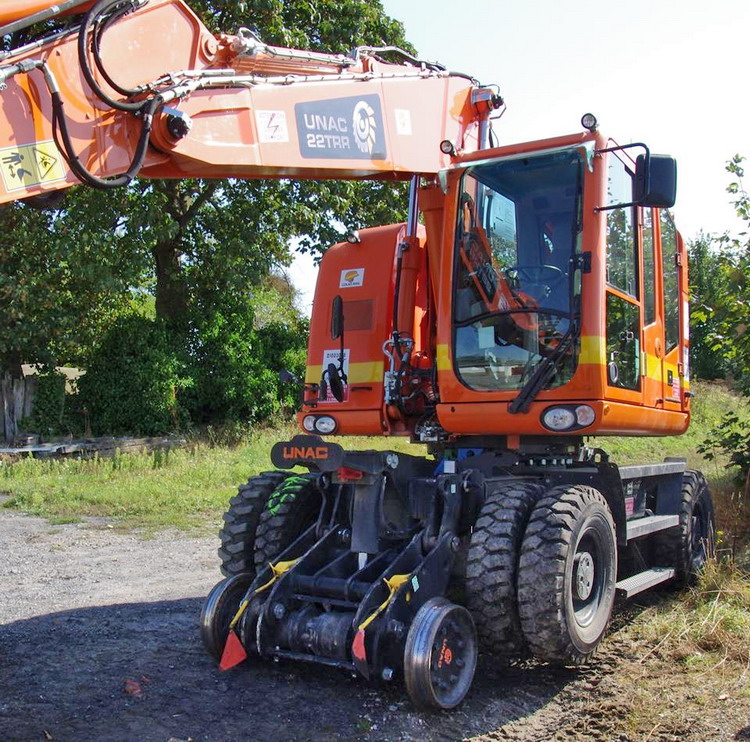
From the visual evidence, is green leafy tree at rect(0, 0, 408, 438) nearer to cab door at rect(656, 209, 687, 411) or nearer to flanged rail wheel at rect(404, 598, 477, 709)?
cab door at rect(656, 209, 687, 411)

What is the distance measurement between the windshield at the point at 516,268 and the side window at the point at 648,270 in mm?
889

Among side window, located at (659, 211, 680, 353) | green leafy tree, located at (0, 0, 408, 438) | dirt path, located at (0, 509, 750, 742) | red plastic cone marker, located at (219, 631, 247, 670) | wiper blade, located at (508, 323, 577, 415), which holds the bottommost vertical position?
dirt path, located at (0, 509, 750, 742)

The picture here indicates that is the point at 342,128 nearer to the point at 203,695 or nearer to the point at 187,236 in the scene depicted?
the point at 203,695

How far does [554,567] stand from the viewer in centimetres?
463

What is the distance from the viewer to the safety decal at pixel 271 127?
15.6 ft

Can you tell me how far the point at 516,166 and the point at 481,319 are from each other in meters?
1.04

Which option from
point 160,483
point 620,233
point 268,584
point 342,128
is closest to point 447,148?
point 342,128

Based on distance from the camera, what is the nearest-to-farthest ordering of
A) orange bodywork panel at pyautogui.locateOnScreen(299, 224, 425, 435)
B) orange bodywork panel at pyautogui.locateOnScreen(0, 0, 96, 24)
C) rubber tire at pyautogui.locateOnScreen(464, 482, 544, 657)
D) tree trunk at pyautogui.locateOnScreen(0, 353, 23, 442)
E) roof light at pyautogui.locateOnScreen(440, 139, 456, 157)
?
orange bodywork panel at pyautogui.locateOnScreen(0, 0, 96, 24)
rubber tire at pyautogui.locateOnScreen(464, 482, 544, 657)
roof light at pyautogui.locateOnScreen(440, 139, 456, 157)
orange bodywork panel at pyautogui.locateOnScreen(299, 224, 425, 435)
tree trunk at pyautogui.locateOnScreen(0, 353, 23, 442)

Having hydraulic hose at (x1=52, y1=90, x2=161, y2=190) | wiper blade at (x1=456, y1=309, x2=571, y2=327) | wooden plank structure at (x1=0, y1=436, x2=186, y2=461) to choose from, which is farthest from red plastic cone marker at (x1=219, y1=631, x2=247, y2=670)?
wooden plank structure at (x1=0, y1=436, x2=186, y2=461)

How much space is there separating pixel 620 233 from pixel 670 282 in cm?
126

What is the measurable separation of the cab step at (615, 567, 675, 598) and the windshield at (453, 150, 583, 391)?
1.54 meters

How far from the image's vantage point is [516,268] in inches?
215

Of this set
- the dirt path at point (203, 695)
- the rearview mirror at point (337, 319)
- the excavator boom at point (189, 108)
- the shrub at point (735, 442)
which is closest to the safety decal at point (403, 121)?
the excavator boom at point (189, 108)

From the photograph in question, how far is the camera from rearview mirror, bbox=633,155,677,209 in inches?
195
